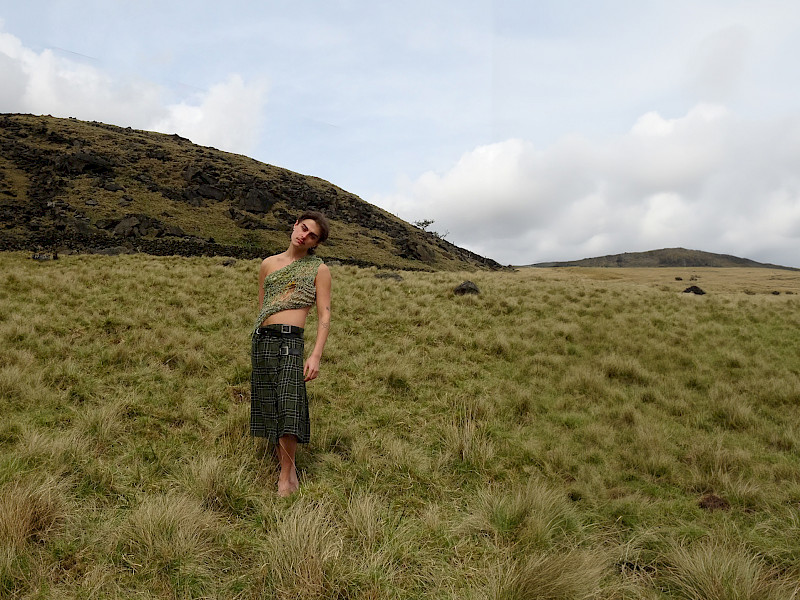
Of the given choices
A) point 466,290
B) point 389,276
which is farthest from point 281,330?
point 389,276

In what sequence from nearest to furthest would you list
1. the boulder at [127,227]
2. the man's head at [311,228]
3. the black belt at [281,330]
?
the black belt at [281,330], the man's head at [311,228], the boulder at [127,227]

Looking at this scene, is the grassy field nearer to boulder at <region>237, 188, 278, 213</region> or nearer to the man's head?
the man's head

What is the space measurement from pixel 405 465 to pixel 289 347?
1.81m

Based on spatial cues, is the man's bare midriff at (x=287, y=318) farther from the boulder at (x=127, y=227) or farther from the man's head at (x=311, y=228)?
the boulder at (x=127, y=227)

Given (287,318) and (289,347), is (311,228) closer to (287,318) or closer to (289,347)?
(287,318)

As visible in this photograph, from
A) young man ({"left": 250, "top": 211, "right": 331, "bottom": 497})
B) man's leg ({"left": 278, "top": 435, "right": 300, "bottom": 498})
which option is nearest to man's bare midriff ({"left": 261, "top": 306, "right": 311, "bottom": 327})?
young man ({"left": 250, "top": 211, "right": 331, "bottom": 497})

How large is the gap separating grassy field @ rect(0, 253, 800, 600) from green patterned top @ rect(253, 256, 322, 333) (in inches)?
60.0

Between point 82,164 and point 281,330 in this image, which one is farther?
point 82,164

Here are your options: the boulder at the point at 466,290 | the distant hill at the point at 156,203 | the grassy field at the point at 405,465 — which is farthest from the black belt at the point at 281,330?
the distant hill at the point at 156,203

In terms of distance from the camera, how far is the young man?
3840mm

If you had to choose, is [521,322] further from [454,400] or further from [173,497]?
[173,497]

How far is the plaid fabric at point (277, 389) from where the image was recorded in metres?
3.84

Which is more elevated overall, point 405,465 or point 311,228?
point 311,228

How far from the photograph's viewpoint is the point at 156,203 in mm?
46500
